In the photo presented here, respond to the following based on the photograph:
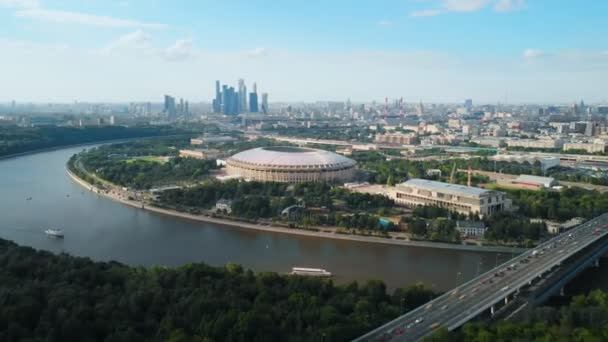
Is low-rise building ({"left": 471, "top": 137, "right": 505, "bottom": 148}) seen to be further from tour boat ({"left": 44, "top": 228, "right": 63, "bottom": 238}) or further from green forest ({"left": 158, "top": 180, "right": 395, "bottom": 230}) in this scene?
tour boat ({"left": 44, "top": 228, "right": 63, "bottom": 238})

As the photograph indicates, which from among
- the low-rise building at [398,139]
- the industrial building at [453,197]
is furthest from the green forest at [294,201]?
the low-rise building at [398,139]

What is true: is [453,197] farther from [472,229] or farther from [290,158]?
[290,158]

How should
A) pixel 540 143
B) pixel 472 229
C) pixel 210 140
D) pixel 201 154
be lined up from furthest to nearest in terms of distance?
1. pixel 210 140
2. pixel 540 143
3. pixel 201 154
4. pixel 472 229

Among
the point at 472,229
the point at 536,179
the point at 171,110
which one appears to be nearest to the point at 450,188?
the point at 472,229

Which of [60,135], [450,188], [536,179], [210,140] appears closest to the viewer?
[450,188]

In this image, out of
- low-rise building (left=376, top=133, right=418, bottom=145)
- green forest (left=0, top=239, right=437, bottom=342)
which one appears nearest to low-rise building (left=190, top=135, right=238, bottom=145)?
low-rise building (left=376, top=133, right=418, bottom=145)

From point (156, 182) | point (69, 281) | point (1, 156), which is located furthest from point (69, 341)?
point (1, 156)

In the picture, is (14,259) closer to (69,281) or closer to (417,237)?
(69,281)
